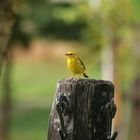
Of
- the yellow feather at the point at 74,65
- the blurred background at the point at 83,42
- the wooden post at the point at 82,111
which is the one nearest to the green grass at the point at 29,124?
the blurred background at the point at 83,42

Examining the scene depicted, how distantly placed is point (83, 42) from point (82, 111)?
21266 millimetres

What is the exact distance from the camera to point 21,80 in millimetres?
45938

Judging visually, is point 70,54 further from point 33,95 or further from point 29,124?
point 33,95

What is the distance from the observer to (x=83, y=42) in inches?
1007

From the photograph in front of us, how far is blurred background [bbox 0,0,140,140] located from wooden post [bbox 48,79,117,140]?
3578mm

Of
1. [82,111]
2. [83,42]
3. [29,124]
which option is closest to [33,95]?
[29,124]

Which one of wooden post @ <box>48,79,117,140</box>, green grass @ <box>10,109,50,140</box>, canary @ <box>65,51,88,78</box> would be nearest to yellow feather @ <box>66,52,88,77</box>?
canary @ <box>65,51,88,78</box>

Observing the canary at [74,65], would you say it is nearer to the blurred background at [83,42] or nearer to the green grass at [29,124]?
the blurred background at [83,42]

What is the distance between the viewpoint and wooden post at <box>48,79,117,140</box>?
4328mm

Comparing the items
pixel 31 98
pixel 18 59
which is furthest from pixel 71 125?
pixel 18 59

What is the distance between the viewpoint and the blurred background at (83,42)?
14380mm

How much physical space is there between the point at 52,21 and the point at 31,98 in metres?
18.6

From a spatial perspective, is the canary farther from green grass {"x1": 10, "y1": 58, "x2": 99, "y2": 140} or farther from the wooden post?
green grass {"x1": 10, "y1": 58, "x2": 99, "y2": 140}

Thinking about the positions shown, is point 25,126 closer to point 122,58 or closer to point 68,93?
point 122,58
